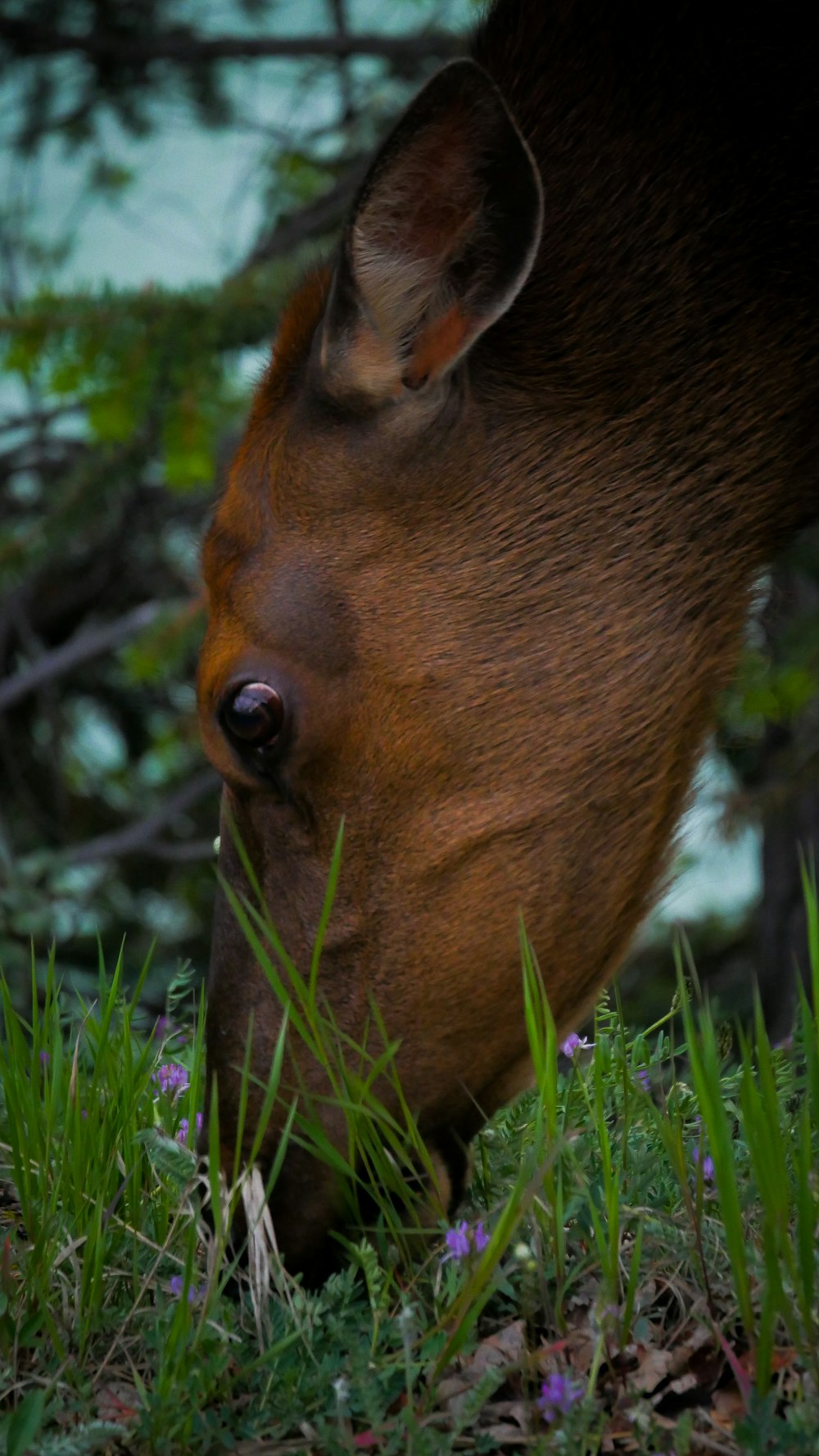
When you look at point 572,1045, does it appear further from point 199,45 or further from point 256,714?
point 199,45

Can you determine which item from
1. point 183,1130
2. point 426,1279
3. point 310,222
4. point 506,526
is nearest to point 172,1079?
point 183,1130

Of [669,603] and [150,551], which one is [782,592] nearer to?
[669,603]

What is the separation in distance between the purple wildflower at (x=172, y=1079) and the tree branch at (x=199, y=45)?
4.04 metres

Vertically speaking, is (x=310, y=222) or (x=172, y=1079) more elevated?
(x=310, y=222)

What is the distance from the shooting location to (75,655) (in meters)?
6.81

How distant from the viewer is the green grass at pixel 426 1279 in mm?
1952

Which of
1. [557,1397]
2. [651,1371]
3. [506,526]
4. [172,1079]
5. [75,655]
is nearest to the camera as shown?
[557,1397]

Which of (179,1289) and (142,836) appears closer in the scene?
(179,1289)

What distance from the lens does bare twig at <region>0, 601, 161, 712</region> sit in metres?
6.69

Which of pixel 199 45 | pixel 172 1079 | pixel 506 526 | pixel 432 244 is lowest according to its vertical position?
pixel 172 1079

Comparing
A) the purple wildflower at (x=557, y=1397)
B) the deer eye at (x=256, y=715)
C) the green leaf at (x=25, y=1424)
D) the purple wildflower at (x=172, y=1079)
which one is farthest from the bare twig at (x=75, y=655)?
the purple wildflower at (x=557, y=1397)

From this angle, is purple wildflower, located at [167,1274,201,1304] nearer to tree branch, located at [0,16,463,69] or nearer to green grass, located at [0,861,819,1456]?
green grass, located at [0,861,819,1456]

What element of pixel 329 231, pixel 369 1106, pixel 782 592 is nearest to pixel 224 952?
pixel 369 1106

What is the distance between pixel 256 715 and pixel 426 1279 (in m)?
0.95
